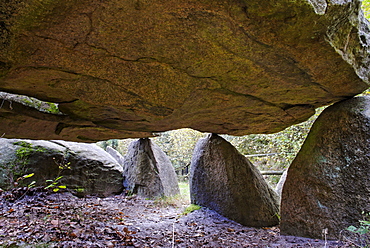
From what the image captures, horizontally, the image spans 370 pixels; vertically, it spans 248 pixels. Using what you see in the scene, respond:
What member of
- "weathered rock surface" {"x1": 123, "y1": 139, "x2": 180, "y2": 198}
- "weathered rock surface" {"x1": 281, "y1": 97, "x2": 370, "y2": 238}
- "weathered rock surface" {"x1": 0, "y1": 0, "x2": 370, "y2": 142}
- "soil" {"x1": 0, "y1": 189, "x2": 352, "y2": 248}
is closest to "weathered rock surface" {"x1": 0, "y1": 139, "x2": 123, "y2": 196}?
"weathered rock surface" {"x1": 123, "y1": 139, "x2": 180, "y2": 198}

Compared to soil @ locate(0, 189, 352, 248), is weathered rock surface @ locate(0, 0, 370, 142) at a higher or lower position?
higher

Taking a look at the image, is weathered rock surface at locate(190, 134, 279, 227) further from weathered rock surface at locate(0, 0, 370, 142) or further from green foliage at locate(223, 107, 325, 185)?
green foliage at locate(223, 107, 325, 185)

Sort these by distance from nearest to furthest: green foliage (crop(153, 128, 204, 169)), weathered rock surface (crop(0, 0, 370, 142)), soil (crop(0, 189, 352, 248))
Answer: weathered rock surface (crop(0, 0, 370, 142))
soil (crop(0, 189, 352, 248))
green foliage (crop(153, 128, 204, 169))

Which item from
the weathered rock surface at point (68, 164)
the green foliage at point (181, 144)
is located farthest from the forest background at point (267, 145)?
the weathered rock surface at point (68, 164)

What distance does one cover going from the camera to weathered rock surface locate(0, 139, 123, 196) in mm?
5750

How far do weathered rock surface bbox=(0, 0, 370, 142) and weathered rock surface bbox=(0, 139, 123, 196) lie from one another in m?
2.43

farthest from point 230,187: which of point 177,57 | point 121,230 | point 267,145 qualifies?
point 267,145

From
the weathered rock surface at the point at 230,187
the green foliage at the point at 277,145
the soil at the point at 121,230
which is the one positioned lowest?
the soil at the point at 121,230

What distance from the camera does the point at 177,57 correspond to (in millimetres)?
2328

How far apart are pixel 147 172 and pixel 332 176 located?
5.08 m

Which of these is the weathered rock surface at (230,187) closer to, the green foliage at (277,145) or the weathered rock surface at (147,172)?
the weathered rock surface at (147,172)

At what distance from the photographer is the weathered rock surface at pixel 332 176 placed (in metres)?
2.96

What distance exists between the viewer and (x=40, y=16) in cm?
169

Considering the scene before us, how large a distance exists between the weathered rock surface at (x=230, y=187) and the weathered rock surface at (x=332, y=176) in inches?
49.9
